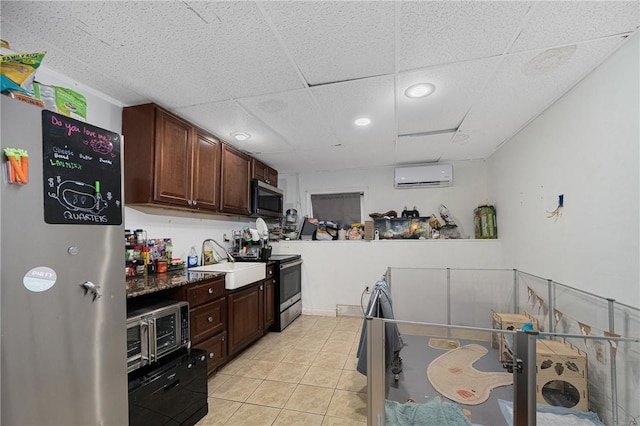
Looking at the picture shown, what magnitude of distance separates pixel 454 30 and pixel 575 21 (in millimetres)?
578

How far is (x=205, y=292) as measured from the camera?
2.28 m

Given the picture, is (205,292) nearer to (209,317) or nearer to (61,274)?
(209,317)

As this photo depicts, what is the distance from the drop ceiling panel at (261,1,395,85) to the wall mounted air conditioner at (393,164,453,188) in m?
2.57

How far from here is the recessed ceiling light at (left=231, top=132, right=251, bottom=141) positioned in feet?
9.46

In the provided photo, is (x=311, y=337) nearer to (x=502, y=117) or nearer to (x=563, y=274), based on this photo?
(x=563, y=274)

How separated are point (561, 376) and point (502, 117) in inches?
82.8

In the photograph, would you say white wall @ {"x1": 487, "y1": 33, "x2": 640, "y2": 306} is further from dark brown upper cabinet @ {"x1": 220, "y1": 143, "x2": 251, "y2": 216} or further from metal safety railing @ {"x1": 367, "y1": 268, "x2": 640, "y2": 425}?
dark brown upper cabinet @ {"x1": 220, "y1": 143, "x2": 251, "y2": 216}

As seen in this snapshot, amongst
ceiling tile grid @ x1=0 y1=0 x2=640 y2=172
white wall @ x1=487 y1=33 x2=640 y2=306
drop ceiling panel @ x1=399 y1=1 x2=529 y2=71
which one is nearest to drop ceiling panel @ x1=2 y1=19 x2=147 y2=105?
ceiling tile grid @ x1=0 y1=0 x2=640 y2=172

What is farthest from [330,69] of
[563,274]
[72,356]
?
[563,274]

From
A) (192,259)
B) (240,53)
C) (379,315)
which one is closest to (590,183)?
(379,315)

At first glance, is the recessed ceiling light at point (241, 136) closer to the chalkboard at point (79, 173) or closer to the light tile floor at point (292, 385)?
the chalkboard at point (79, 173)

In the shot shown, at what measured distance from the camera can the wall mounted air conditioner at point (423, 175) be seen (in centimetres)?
404

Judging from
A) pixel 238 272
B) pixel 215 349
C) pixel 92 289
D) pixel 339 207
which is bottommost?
pixel 215 349

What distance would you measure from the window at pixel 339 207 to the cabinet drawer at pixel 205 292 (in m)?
2.51
